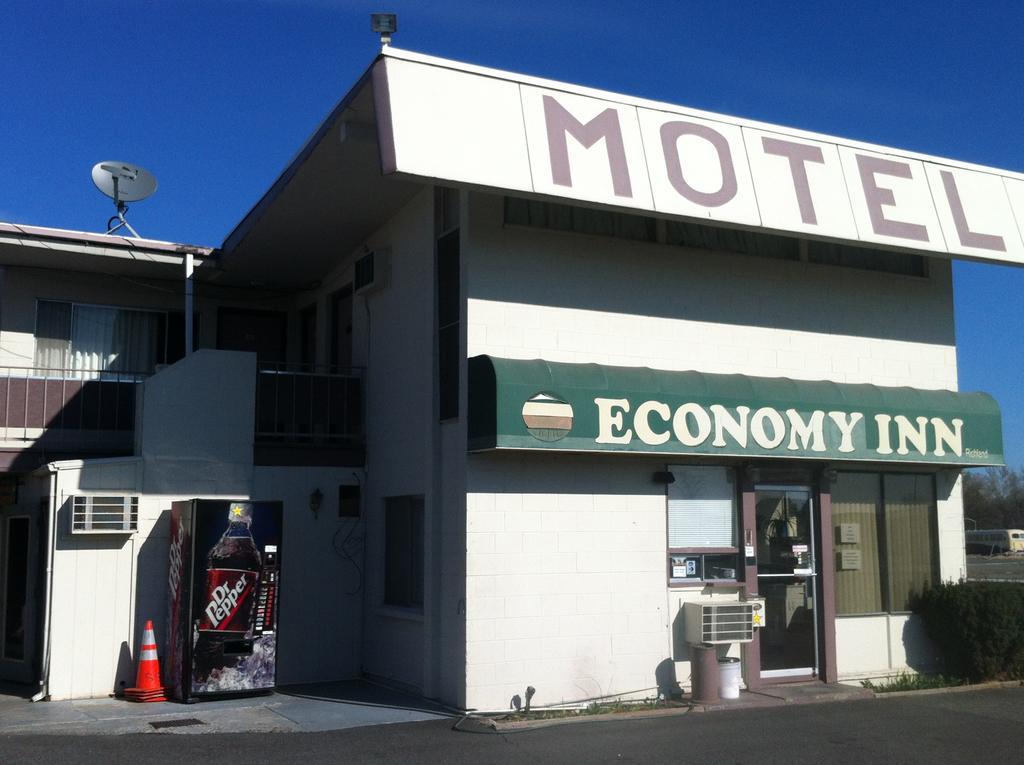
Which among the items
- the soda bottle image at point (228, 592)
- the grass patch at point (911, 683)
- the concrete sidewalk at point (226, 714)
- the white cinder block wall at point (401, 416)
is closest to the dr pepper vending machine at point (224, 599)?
the soda bottle image at point (228, 592)

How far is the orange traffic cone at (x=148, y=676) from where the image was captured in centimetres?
1173

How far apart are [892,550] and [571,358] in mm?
5250

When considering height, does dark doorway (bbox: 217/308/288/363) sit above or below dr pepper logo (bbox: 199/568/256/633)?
above

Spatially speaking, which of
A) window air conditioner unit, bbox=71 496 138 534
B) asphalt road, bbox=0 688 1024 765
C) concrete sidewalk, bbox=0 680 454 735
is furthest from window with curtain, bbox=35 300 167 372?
asphalt road, bbox=0 688 1024 765

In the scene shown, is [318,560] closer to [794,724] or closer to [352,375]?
[352,375]

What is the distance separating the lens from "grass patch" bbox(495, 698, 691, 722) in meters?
10.7

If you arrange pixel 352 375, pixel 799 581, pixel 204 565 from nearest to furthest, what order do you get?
pixel 204 565
pixel 799 581
pixel 352 375

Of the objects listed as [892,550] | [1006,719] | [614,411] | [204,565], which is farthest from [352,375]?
[1006,719]

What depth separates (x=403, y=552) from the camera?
13.0 m

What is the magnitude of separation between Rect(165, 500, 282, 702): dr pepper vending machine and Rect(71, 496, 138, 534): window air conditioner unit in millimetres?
614

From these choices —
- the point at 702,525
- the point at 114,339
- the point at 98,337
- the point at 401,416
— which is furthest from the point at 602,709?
the point at 98,337

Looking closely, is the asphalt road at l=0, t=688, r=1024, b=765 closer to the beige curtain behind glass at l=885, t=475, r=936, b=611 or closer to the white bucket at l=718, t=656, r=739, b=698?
the white bucket at l=718, t=656, r=739, b=698

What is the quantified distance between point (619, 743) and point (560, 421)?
325 cm

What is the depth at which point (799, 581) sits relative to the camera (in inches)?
507
